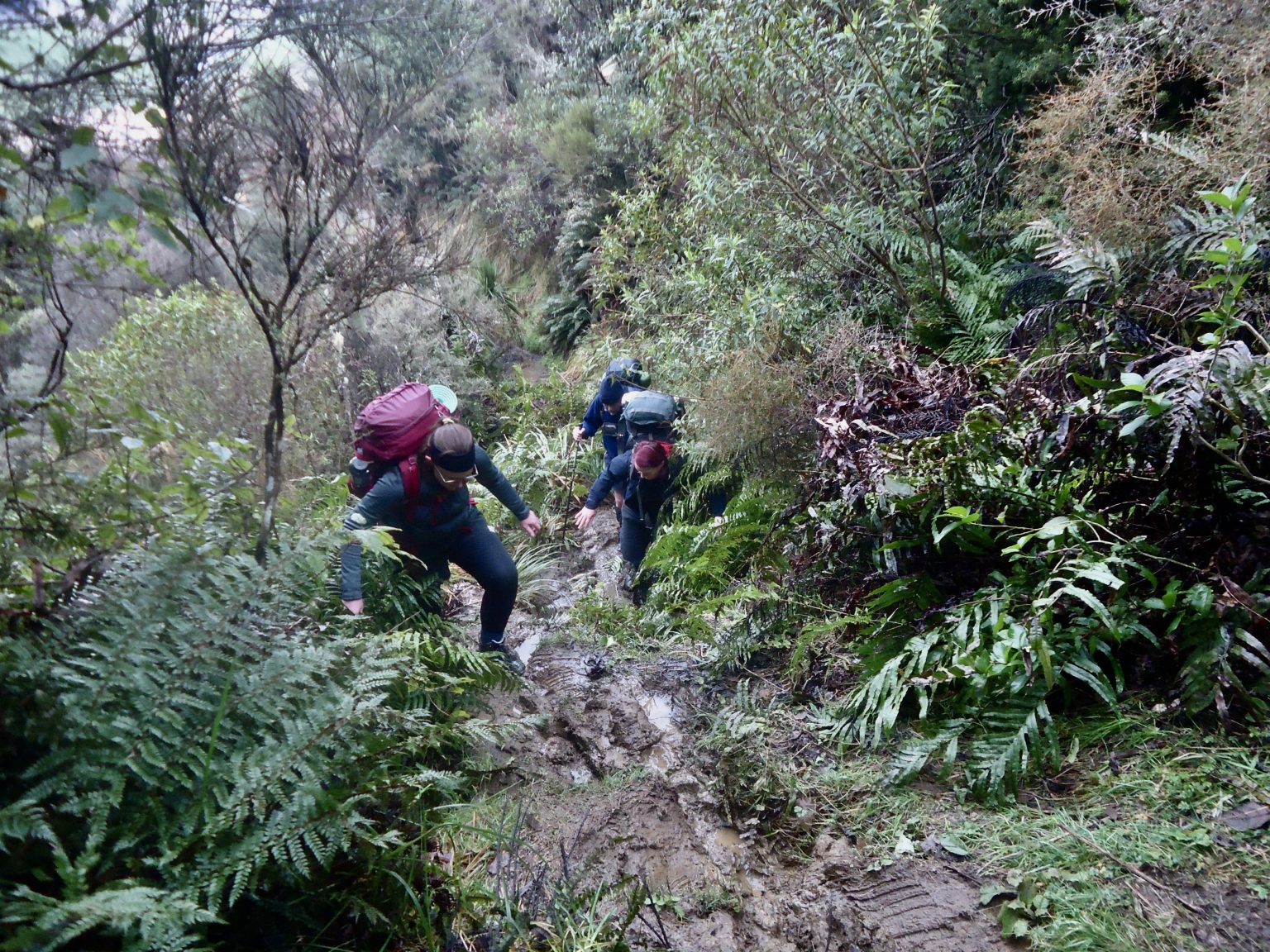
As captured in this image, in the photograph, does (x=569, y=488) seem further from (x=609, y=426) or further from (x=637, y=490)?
(x=637, y=490)

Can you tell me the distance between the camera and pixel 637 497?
7.22m

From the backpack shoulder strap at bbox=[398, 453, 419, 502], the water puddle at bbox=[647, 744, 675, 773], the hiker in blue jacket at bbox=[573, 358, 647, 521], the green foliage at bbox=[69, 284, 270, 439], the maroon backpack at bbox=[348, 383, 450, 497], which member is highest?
the green foliage at bbox=[69, 284, 270, 439]

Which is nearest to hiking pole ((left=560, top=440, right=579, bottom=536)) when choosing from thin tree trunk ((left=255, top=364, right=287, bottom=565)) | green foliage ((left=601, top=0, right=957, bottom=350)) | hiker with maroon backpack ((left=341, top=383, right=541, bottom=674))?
green foliage ((left=601, top=0, right=957, bottom=350))

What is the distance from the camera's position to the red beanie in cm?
673

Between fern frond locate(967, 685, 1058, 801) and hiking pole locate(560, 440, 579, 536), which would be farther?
hiking pole locate(560, 440, 579, 536)

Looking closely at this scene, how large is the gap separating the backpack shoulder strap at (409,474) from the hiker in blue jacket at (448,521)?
0.03 metres

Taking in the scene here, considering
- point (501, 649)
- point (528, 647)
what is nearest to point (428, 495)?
point (501, 649)

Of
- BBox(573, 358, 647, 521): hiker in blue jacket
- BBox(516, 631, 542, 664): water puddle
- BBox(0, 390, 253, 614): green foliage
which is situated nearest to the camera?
BBox(0, 390, 253, 614): green foliage

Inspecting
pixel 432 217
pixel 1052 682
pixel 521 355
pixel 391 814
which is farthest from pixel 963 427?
pixel 521 355

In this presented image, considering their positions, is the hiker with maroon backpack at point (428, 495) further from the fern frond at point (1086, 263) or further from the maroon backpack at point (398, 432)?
the fern frond at point (1086, 263)

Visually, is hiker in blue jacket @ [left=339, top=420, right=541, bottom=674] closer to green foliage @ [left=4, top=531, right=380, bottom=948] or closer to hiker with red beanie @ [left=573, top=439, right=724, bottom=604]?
hiker with red beanie @ [left=573, top=439, right=724, bottom=604]

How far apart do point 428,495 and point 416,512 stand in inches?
5.2

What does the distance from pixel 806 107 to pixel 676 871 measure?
5.87 metres

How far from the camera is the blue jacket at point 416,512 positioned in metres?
4.58
